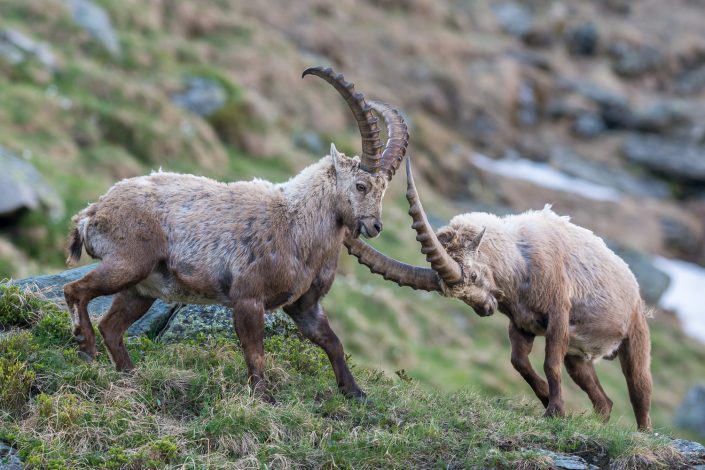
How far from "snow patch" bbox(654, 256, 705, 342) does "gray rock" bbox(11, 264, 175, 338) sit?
23.9 m

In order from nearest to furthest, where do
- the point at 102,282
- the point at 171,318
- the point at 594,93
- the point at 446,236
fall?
the point at 102,282 → the point at 446,236 → the point at 171,318 → the point at 594,93

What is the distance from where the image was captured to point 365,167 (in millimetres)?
9883

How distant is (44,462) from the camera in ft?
26.3

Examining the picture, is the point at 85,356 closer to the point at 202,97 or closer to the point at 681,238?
the point at 202,97

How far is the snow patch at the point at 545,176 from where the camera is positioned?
125ft

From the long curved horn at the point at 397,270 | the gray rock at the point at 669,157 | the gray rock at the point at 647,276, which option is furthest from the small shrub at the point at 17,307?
the gray rock at the point at 669,157

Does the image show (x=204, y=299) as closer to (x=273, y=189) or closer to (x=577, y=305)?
(x=273, y=189)

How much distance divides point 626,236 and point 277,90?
14.0 metres

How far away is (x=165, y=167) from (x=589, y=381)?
13863 millimetres

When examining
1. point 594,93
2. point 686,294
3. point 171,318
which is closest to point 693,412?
point 686,294

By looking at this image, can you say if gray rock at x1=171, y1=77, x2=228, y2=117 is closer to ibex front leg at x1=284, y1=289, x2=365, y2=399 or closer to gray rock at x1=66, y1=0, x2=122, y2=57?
gray rock at x1=66, y1=0, x2=122, y2=57

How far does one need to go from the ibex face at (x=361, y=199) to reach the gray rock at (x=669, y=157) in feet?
116

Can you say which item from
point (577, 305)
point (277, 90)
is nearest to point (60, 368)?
point (577, 305)

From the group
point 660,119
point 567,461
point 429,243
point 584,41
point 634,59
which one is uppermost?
point 634,59
